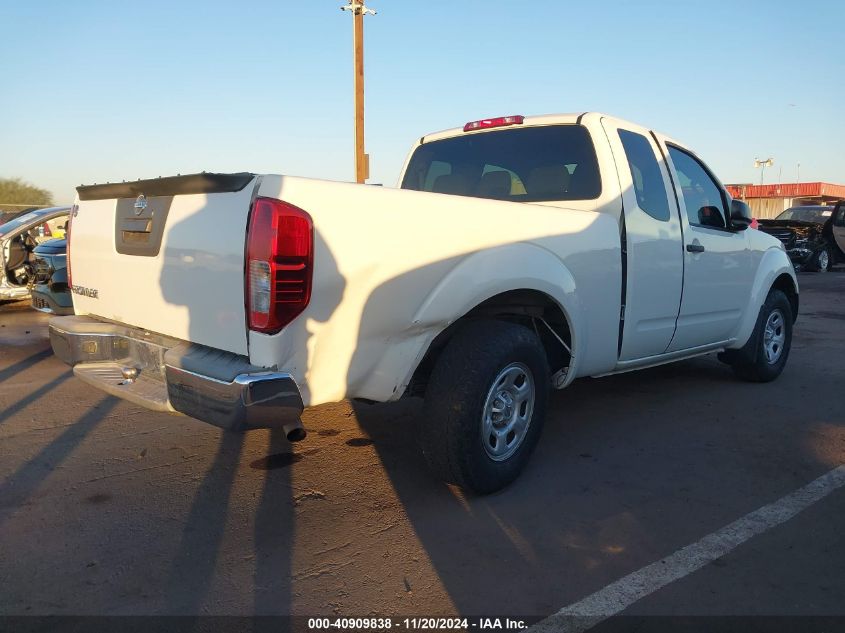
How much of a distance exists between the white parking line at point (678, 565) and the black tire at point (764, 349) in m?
2.10

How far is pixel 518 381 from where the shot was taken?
3.44m

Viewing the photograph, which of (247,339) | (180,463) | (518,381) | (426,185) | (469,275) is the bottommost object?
(180,463)

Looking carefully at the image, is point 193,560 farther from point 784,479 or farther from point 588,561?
point 784,479

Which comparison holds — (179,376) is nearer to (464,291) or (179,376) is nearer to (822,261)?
(464,291)

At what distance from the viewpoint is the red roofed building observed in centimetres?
4089

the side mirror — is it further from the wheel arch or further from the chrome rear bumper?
the chrome rear bumper

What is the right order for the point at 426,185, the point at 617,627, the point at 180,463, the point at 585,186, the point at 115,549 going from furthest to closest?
the point at 426,185
the point at 585,186
the point at 180,463
the point at 115,549
the point at 617,627

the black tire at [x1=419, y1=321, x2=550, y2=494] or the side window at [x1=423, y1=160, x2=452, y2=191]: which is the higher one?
the side window at [x1=423, y1=160, x2=452, y2=191]

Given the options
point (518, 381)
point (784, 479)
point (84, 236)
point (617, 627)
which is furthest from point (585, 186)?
point (84, 236)

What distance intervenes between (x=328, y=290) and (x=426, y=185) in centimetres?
263

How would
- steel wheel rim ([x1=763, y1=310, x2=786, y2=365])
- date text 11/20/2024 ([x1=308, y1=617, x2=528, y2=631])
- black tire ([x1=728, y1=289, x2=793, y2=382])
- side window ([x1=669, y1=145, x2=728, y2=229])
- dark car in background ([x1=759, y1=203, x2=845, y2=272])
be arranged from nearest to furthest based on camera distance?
date text 11/20/2024 ([x1=308, y1=617, x2=528, y2=631]), side window ([x1=669, y1=145, x2=728, y2=229]), black tire ([x1=728, y1=289, x2=793, y2=382]), steel wheel rim ([x1=763, y1=310, x2=786, y2=365]), dark car in background ([x1=759, y1=203, x2=845, y2=272])

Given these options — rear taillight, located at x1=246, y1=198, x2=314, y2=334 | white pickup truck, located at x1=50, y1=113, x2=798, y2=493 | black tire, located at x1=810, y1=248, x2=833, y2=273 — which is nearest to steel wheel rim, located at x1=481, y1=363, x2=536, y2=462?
white pickup truck, located at x1=50, y1=113, x2=798, y2=493

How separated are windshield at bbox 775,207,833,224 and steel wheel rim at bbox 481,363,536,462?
738 inches

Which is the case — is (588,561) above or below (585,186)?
below
